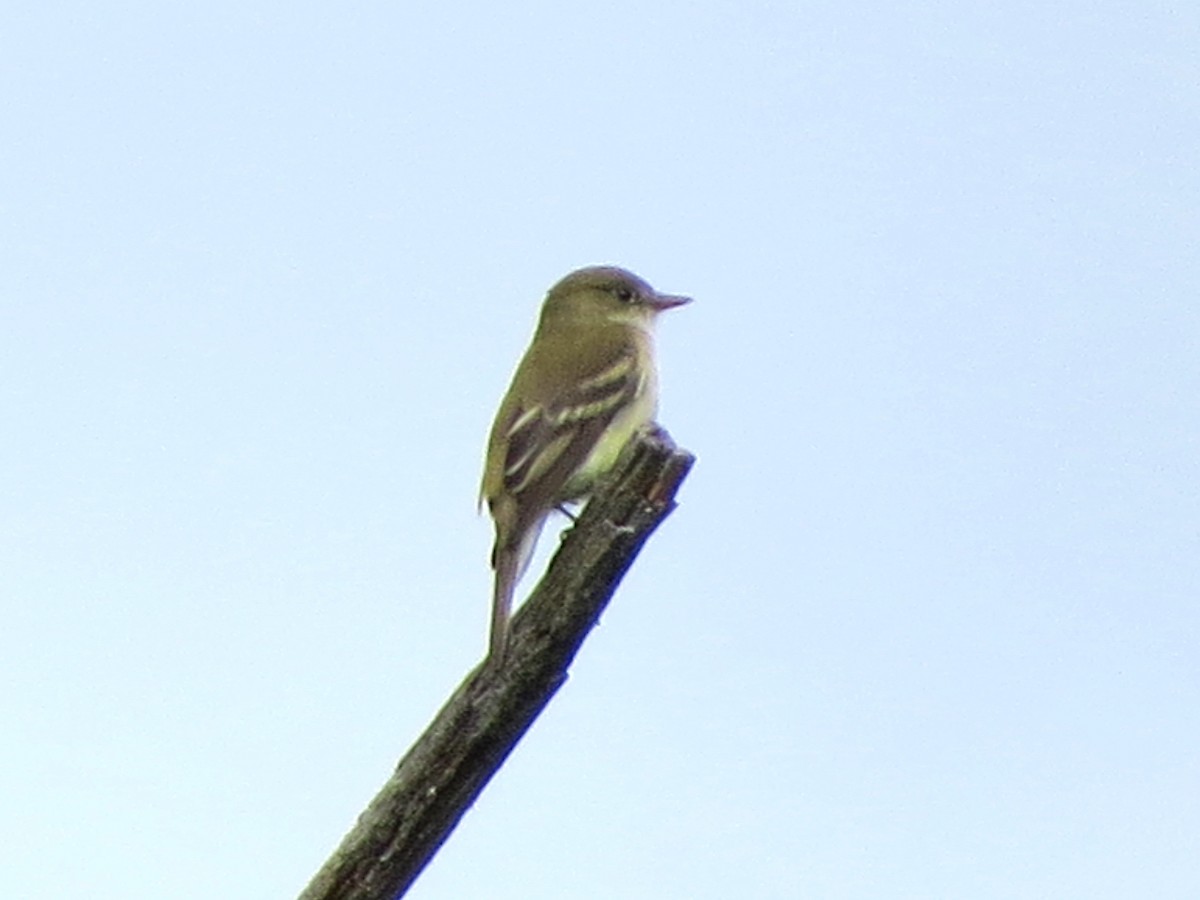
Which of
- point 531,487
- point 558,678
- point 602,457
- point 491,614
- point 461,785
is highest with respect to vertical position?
point 602,457

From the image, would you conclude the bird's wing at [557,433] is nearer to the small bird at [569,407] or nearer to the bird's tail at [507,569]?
the small bird at [569,407]

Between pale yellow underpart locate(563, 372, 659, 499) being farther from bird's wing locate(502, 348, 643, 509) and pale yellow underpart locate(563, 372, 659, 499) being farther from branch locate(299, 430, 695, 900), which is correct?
branch locate(299, 430, 695, 900)

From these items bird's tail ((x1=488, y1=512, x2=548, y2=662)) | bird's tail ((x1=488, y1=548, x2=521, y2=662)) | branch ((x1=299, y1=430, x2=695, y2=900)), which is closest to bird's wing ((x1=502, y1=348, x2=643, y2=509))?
bird's tail ((x1=488, y1=512, x2=548, y2=662))

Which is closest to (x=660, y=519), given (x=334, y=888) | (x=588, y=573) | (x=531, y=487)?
(x=588, y=573)

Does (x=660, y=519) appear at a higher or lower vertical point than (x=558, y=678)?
higher

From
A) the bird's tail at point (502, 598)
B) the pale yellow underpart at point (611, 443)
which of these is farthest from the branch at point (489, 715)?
the pale yellow underpart at point (611, 443)

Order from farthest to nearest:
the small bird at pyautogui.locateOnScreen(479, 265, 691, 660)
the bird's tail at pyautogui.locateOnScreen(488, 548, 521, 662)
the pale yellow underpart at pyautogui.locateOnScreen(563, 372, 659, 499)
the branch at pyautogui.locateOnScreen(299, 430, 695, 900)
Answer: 1. the pale yellow underpart at pyautogui.locateOnScreen(563, 372, 659, 499)
2. the small bird at pyautogui.locateOnScreen(479, 265, 691, 660)
3. the bird's tail at pyautogui.locateOnScreen(488, 548, 521, 662)
4. the branch at pyautogui.locateOnScreen(299, 430, 695, 900)

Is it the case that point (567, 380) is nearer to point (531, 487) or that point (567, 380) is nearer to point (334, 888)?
point (531, 487)
